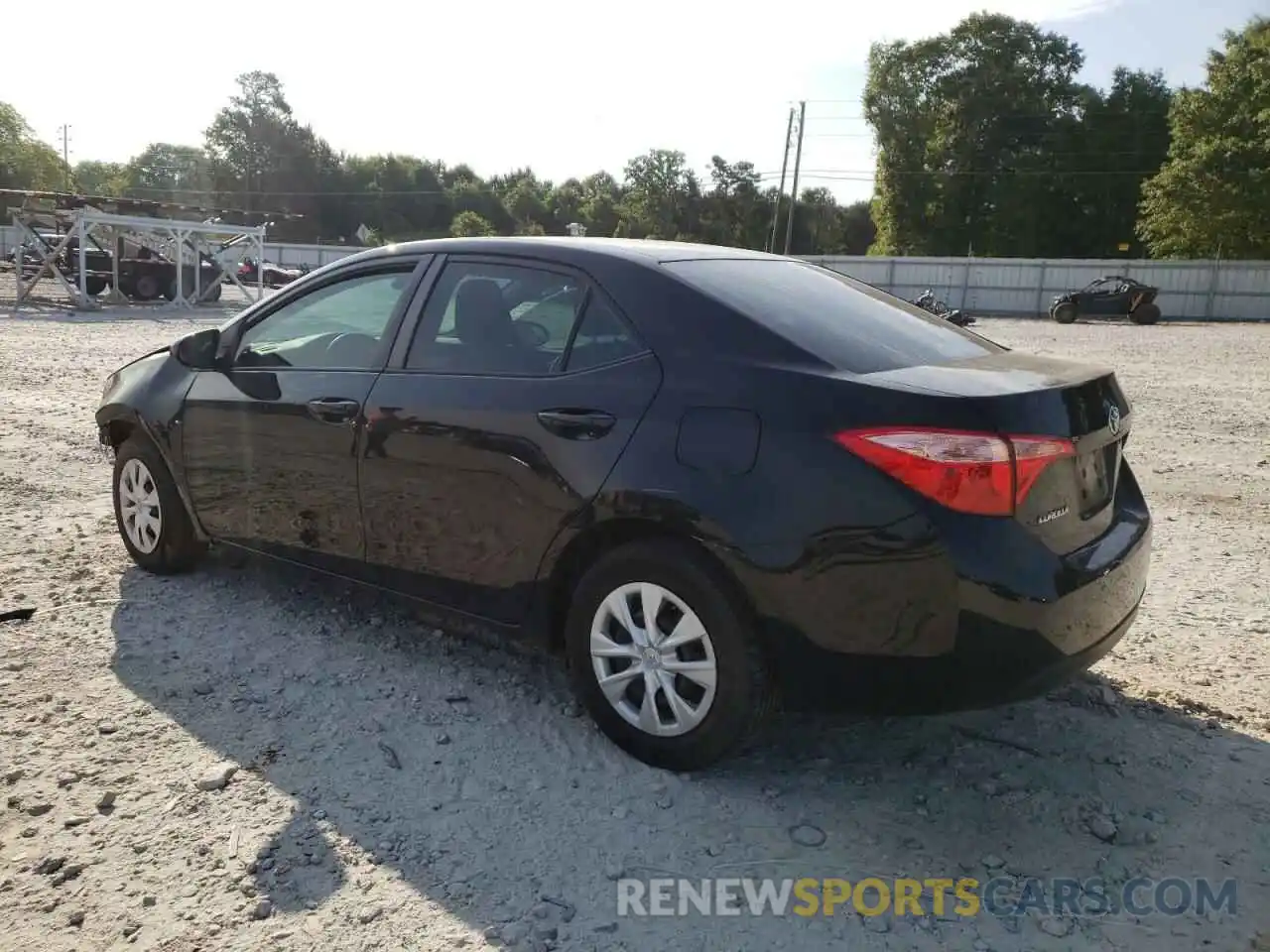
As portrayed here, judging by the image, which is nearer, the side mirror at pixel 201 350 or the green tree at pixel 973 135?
the side mirror at pixel 201 350

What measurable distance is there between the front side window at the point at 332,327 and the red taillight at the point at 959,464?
2.03 metres

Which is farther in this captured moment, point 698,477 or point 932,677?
point 698,477

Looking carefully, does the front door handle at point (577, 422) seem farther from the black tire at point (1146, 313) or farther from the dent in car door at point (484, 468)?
the black tire at point (1146, 313)

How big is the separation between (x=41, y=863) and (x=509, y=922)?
1.28 meters

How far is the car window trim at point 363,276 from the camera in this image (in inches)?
152

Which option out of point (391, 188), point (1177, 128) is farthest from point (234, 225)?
point (391, 188)

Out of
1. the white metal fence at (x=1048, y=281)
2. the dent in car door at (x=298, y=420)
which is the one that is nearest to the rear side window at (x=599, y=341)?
the dent in car door at (x=298, y=420)

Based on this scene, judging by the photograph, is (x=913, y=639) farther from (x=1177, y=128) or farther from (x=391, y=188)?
(x=391, y=188)

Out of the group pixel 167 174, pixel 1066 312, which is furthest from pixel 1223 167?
pixel 167 174

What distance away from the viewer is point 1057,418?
2.81 metres

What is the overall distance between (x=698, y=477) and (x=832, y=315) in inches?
33.3

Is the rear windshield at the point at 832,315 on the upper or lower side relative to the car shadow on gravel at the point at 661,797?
upper

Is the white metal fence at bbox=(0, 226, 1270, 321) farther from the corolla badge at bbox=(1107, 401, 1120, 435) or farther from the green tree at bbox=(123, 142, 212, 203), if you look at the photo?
the green tree at bbox=(123, 142, 212, 203)

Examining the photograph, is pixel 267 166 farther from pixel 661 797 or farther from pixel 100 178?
pixel 661 797
